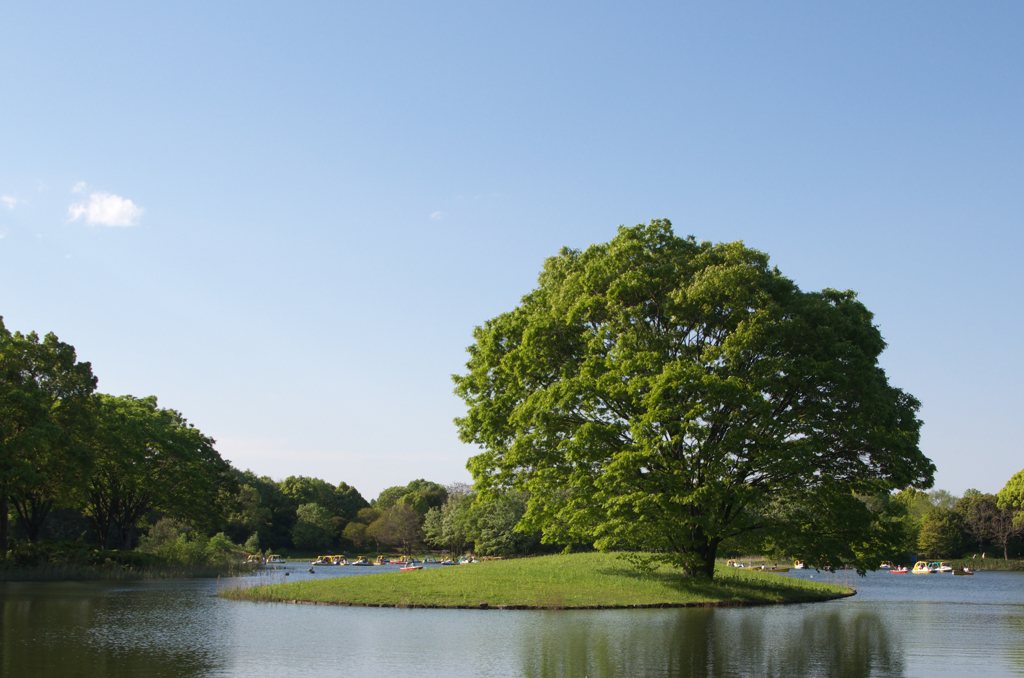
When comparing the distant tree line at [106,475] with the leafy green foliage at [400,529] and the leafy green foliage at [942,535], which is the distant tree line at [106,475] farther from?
the leafy green foliage at [942,535]

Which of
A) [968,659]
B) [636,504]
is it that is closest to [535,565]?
[636,504]

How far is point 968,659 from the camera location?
1816cm

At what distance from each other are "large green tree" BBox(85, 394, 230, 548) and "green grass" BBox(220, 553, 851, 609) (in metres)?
31.5

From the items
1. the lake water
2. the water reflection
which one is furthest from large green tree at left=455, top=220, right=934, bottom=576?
the water reflection

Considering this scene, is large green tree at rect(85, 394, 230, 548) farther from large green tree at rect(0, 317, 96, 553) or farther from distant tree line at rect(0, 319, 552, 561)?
large green tree at rect(0, 317, 96, 553)

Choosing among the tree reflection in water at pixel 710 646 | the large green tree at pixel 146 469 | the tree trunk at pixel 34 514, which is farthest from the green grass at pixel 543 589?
the large green tree at pixel 146 469

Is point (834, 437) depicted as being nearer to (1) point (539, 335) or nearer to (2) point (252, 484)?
(1) point (539, 335)

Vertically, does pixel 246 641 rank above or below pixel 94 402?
below

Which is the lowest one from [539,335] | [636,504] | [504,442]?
[636,504]

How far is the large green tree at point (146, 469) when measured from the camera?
63938mm

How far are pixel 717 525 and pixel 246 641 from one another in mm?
19379

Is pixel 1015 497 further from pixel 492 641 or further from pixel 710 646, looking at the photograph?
pixel 492 641

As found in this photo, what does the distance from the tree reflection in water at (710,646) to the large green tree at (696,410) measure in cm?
538

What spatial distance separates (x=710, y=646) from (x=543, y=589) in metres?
13.9
